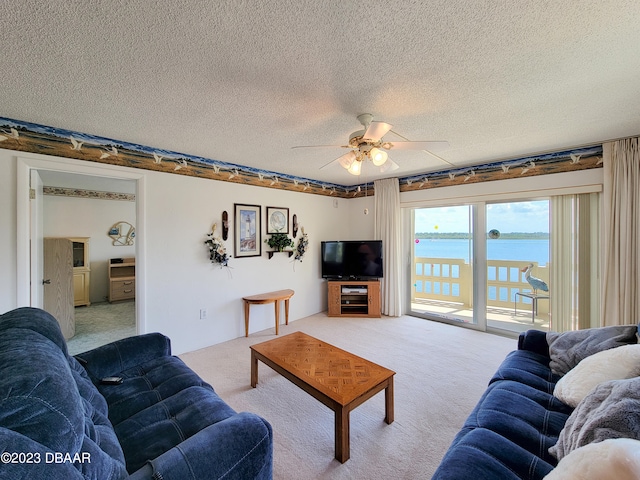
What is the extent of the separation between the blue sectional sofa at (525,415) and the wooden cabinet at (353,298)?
8.32 ft

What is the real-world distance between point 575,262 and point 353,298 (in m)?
3.03

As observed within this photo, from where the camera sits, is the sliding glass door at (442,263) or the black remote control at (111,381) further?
the sliding glass door at (442,263)

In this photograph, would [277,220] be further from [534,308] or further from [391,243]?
[534,308]

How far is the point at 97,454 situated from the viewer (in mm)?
853

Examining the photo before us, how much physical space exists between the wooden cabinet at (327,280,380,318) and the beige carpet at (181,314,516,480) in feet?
2.27

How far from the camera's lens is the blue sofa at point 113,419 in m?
0.71

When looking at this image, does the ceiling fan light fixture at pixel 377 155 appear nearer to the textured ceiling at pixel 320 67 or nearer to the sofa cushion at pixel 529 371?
the textured ceiling at pixel 320 67

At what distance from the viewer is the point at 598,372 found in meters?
1.41

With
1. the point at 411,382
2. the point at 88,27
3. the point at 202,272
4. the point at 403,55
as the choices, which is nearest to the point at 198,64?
the point at 88,27

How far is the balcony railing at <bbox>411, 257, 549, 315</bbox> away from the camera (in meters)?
3.75

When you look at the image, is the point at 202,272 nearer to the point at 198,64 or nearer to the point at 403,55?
the point at 198,64

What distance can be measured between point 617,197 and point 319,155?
3.25 meters

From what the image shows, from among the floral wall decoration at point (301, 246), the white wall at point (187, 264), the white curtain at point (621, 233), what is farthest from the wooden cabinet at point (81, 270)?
the white curtain at point (621, 233)

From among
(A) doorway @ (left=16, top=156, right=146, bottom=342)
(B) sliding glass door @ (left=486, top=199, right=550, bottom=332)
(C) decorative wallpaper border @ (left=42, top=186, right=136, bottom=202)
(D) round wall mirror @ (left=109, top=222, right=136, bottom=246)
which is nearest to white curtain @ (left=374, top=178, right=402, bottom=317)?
(B) sliding glass door @ (left=486, top=199, right=550, bottom=332)
